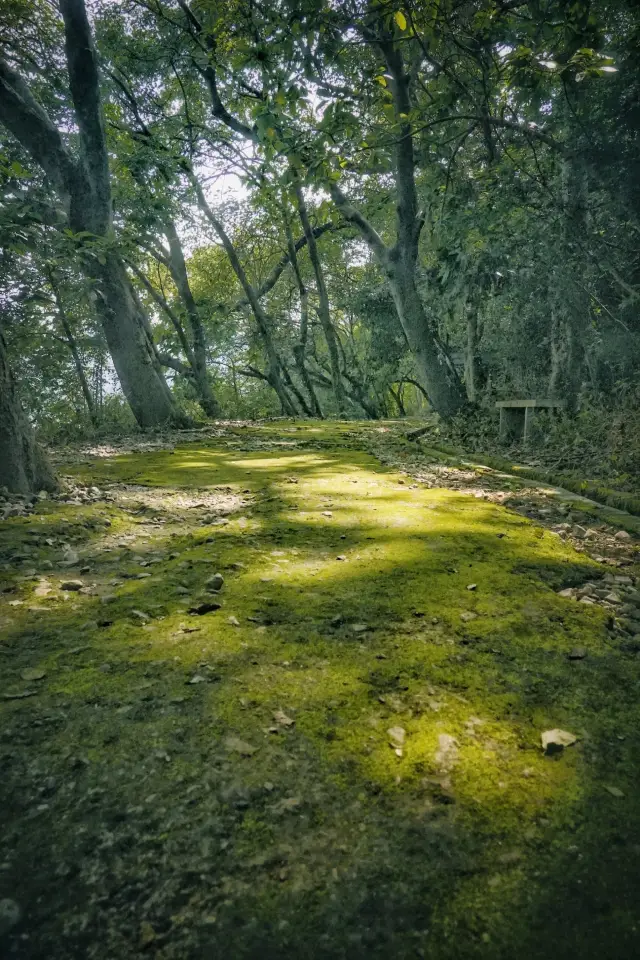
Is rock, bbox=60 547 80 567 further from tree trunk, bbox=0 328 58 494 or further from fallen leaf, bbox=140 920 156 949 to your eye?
fallen leaf, bbox=140 920 156 949

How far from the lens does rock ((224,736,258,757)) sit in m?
1.21

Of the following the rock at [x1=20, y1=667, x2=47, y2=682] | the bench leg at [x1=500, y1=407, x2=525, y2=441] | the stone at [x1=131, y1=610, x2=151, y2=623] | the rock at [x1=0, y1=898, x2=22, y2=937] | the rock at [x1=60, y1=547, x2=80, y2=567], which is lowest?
the rock at [x1=0, y1=898, x2=22, y2=937]

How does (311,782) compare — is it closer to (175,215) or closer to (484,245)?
(484,245)

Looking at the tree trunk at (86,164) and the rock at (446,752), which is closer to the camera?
the rock at (446,752)

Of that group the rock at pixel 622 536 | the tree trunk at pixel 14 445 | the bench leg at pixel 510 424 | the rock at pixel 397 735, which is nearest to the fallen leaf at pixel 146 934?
the rock at pixel 397 735

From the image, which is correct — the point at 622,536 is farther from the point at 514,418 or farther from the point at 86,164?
the point at 86,164

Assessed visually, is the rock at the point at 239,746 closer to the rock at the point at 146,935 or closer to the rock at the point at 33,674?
the rock at the point at 146,935

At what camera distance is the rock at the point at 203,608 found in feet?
6.40

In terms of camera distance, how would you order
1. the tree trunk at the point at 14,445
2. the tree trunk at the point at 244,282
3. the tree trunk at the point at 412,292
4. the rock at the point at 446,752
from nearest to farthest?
the rock at the point at 446,752, the tree trunk at the point at 14,445, the tree trunk at the point at 412,292, the tree trunk at the point at 244,282

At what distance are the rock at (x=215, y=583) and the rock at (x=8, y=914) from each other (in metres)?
1.34

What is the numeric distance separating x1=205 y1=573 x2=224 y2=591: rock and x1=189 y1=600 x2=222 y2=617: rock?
15cm

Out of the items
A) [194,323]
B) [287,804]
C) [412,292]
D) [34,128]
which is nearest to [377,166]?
[412,292]

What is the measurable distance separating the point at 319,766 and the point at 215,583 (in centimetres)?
115

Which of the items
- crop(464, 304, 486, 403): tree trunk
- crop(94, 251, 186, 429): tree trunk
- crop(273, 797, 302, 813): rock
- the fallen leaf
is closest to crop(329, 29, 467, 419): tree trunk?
crop(464, 304, 486, 403): tree trunk
